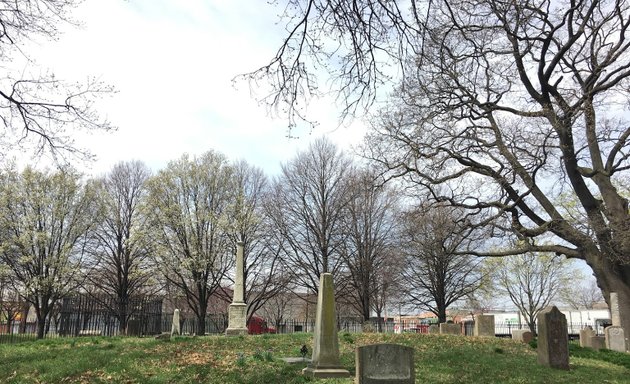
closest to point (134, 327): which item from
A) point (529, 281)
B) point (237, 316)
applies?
point (237, 316)

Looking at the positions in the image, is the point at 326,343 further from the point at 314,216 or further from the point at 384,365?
the point at 314,216

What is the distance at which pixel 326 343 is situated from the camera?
9.81 metres

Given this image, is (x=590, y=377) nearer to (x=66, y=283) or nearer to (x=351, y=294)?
(x=351, y=294)

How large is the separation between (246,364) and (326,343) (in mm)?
1823

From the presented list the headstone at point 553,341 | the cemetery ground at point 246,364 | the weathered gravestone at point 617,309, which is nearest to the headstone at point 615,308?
the weathered gravestone at point 617,309

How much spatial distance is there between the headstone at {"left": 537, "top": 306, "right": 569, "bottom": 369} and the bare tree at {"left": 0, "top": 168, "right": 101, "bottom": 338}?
27071 mm

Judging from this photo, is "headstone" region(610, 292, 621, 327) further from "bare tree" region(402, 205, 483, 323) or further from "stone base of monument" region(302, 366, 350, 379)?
"bare tree" region(402, 205, 483, 323)

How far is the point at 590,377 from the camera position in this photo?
1043 centimetres

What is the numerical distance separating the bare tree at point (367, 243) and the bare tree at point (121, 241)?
13.2 metres

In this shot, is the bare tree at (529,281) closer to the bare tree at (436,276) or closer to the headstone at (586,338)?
the bare tree at (436,276)

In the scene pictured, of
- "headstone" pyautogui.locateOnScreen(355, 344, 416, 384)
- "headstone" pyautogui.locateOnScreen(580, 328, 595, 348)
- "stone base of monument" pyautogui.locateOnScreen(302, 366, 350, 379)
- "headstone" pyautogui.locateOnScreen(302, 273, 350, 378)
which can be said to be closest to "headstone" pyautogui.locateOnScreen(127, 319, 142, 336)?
"headstone" pyautogui.locateOnScreen(302, 273, 350, 378)

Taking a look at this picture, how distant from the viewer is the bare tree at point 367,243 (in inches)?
1251

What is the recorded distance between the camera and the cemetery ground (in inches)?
364

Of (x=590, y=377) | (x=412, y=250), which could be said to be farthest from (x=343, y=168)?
(x=590, y=377)
